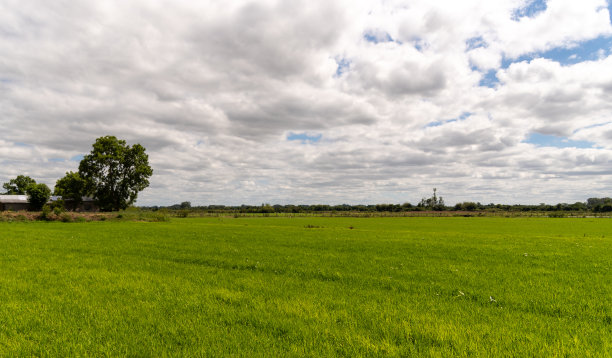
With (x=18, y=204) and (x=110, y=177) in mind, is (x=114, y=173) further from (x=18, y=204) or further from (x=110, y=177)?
(x=18, y=204)

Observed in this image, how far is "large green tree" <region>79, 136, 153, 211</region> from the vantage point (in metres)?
71.2

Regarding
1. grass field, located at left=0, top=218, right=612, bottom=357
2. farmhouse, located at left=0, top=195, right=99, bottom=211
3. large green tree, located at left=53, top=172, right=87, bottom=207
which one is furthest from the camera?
farmhouse, located at left=0, top=195, right=99, bottom=211

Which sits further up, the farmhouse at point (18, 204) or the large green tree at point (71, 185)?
the large green tree at point (71, 185)

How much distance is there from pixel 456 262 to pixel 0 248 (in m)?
26.4

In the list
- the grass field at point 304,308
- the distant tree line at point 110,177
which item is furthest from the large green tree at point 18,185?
the grass field at point 304,308

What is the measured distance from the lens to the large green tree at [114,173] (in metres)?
71.2

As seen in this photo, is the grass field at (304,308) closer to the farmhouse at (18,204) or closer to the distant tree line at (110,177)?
the distant tree line at (110,177)

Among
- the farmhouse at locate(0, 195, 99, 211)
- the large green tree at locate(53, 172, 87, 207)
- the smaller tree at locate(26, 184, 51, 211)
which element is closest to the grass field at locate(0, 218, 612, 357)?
the large green tree at locate(53, 172, 87, 207)

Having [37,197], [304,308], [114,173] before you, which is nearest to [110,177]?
[114,173]

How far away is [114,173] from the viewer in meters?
73.4

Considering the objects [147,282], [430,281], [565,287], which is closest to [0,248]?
[147,282]

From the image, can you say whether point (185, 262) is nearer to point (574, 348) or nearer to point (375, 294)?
point (375, 294)

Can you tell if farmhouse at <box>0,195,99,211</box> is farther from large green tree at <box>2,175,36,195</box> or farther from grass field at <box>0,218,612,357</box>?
grass field at <box>0,218,612,357</box>

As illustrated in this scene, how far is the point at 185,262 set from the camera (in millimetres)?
14930
